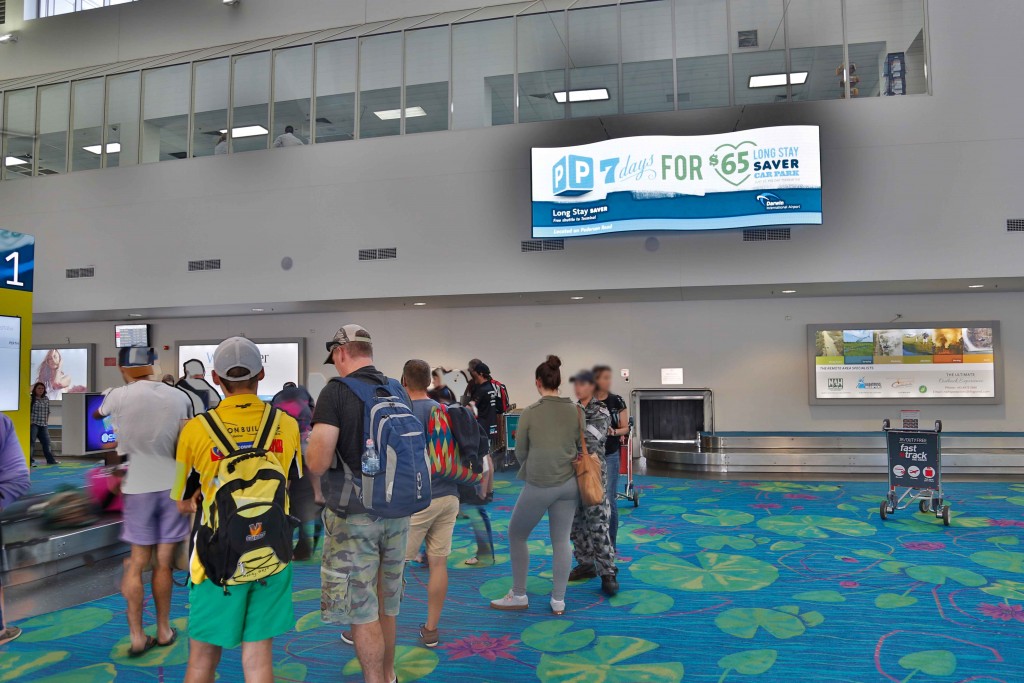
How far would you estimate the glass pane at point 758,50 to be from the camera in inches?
432

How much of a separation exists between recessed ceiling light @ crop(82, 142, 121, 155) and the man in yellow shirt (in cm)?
1343

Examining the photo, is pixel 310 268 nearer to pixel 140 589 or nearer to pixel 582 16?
pixel 582 16

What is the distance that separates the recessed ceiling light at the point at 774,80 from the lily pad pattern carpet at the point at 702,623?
7.33m

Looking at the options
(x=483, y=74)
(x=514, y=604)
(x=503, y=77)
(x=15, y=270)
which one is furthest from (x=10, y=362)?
(x=503, y=77)

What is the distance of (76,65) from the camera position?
14125mm

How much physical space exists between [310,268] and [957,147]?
33.2 ft

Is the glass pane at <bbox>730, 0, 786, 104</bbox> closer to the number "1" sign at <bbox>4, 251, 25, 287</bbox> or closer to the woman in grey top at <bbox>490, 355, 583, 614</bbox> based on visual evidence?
the woman in grey top at <bbox>490, 355, 583, 614</bbox>

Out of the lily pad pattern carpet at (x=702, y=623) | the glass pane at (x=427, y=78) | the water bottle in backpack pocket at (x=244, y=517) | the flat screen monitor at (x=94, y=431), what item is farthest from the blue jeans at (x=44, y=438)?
the water bottle in backpack pocket at (x=244, y=517)

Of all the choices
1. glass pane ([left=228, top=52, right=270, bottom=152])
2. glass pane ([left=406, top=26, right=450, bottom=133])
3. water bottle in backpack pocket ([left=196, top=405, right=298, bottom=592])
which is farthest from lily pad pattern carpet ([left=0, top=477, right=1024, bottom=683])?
glass pane ([left=228, top=52, right=270, bottom=152])

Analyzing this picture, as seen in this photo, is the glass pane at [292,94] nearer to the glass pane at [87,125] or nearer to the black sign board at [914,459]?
the glass pane at [87,125]

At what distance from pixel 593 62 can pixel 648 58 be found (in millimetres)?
895

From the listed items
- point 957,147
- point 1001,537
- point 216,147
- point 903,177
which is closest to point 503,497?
point 1001,537

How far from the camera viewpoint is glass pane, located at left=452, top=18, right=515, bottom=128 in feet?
38.5

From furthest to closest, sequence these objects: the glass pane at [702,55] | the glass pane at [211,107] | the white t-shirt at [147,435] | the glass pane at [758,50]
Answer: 1. the glass pane at [211,107]
2. the glass pane at [702,55]
3. the glass pane at [758,50]
4. the white t-shirt at [147,435]
